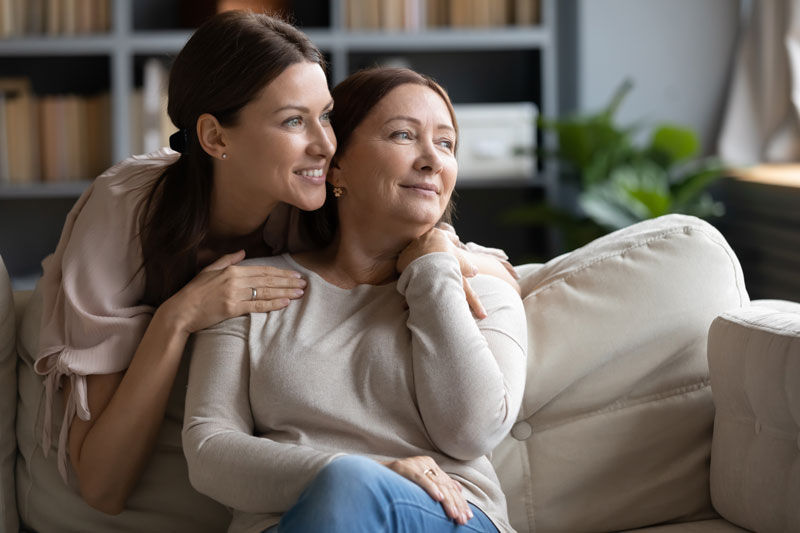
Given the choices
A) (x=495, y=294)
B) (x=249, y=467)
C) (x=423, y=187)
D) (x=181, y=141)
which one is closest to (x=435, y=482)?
(x=249, y=467)

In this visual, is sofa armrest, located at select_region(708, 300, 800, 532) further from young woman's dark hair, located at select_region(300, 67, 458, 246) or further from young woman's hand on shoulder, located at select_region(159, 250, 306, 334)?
young woman's hand on shoulder, located at select_region(159, 250, 306, 334)

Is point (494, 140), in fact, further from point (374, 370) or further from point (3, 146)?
point (374, 370)

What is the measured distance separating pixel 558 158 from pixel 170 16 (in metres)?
1.75

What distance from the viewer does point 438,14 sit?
3.86 meters

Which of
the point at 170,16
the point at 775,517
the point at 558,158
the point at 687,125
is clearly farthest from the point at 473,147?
the point at 775,517

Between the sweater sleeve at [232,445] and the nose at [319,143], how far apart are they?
0.29 metres

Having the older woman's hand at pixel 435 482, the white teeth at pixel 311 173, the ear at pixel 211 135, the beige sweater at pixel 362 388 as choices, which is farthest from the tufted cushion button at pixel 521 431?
the ear at pixel 211 135

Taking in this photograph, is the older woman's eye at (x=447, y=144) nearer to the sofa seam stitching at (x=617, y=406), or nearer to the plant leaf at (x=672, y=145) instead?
the sofa seam stitching at (x=617, y=406)

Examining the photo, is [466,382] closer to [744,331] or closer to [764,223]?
[744,331]

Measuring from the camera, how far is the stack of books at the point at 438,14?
3773 mm

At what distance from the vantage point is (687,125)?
412 cm

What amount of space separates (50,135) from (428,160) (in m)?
2.62

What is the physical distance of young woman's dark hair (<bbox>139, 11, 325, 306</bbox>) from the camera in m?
1.51

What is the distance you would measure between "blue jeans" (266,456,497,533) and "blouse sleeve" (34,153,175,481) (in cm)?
47
